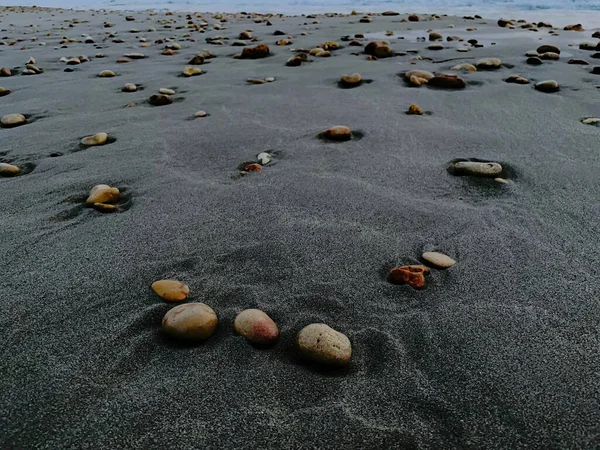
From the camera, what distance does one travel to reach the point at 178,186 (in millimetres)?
1686

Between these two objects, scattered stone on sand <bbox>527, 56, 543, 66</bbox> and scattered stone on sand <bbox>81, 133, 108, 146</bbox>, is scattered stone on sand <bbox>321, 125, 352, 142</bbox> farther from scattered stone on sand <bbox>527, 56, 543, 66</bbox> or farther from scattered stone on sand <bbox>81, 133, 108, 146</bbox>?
scattered stone on sand <bbox>527, 56, 543, 66</bbox>

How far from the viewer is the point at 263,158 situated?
190cm

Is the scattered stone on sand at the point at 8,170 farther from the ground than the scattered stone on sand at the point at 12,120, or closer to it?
closer to it

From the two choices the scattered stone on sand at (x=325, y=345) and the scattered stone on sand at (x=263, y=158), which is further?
the scattered stone on sand at (x=263, y=158)

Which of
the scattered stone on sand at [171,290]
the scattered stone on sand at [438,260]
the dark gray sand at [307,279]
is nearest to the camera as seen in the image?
the dark gray sand at [307,279]

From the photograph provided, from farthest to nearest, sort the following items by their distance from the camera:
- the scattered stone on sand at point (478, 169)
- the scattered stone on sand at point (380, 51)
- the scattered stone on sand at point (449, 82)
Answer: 1. the scattered stone on sand at point (380, 51)
2. the scattered stone on sand at point (449, 82)
3. the scattered stone on sand at point (478, 169)

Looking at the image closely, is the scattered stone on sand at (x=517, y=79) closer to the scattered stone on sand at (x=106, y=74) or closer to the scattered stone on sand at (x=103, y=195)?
the scattered stone on sand at (x=103, y=195)

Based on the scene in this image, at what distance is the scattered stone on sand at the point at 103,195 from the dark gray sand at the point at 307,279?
0.08m

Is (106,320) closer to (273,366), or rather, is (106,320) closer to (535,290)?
(273,366)

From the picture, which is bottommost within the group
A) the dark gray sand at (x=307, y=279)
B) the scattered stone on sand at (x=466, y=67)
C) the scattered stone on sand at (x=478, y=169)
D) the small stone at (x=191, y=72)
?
the dark gray sand at (x=307, y=279)

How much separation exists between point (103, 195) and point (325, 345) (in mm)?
1092

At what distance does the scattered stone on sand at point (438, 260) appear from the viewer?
3.91 feet

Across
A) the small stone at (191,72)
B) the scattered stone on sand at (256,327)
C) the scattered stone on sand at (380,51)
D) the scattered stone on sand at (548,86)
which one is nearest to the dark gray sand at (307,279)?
the scattered stone on sand at (256,327)

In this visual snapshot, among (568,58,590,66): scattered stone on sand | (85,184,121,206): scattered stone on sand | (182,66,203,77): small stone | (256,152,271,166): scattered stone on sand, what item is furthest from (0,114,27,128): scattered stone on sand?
(568,58,590,66): scattered stone on sand
